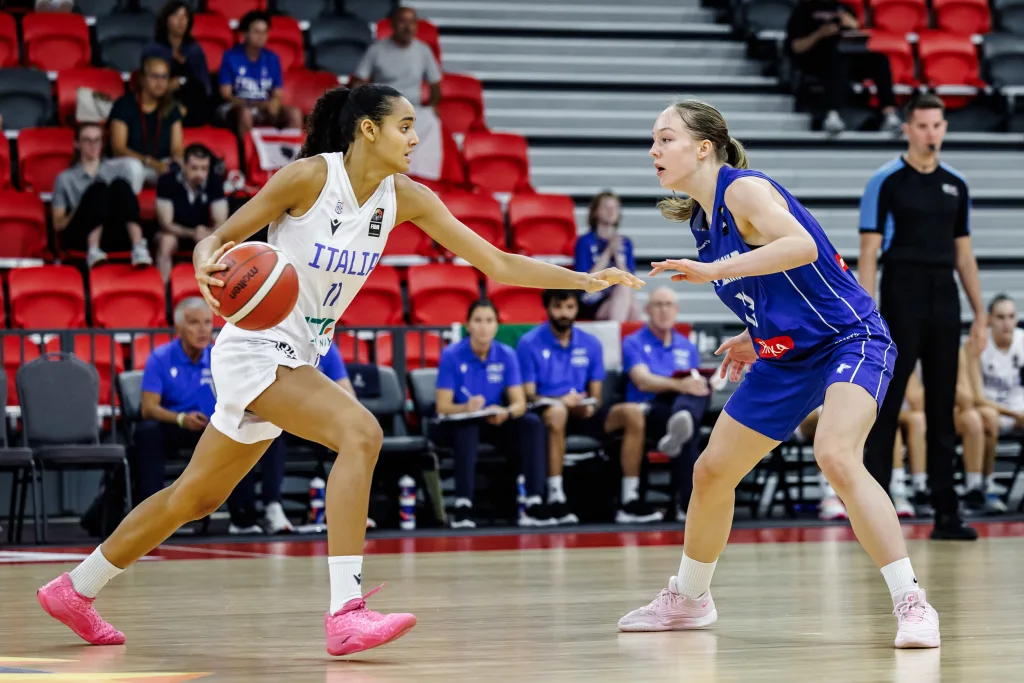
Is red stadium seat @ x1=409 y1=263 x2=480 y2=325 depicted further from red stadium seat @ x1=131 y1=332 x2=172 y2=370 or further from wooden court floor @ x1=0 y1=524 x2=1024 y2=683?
wooden court floor @ x1=0 y1=524 x2=1024 y2=683

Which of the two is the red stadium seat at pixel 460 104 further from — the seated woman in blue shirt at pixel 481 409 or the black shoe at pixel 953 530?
the black shoe at pixel 953 530

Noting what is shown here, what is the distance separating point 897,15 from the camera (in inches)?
562

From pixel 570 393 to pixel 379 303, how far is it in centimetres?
165

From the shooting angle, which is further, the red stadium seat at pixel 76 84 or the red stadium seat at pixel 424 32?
the red stadium seat at pixel 424 32

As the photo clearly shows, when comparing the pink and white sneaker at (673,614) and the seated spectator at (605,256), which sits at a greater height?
the seated spectator at (605,256)

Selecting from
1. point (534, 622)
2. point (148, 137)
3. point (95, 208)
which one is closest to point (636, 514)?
point (95, 208)

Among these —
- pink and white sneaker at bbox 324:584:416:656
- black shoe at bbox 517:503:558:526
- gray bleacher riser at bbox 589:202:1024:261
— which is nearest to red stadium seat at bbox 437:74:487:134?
gray bleacher riser at bbox 589:202:1024:261

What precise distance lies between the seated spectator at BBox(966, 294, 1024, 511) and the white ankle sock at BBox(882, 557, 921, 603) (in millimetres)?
6373

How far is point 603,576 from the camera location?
595 centimetres

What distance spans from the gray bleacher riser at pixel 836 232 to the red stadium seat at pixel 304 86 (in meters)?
2.36

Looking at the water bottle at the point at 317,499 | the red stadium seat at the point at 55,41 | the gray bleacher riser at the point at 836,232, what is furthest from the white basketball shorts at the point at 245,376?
the red stadium seat at the point at 55,41

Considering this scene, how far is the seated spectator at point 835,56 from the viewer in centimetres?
1295

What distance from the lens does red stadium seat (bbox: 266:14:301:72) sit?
12.3 m

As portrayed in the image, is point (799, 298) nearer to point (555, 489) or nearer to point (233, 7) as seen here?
point (555, 489)
